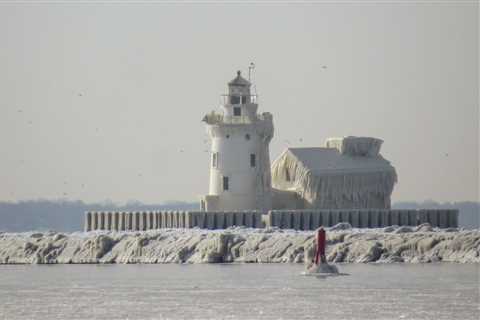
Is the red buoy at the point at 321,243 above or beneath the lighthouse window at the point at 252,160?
beneath

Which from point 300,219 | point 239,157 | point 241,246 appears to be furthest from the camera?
point 239,157

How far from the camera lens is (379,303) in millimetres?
53594

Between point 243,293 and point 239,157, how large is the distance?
28.1 meters

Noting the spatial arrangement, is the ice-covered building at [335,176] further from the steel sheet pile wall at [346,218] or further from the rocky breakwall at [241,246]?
the rocky breakwall at [241,246]

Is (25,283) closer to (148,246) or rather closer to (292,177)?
(148,246)

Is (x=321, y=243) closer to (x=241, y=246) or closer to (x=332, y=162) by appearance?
(x=241, y=246)

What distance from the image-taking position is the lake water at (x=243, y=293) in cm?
5144

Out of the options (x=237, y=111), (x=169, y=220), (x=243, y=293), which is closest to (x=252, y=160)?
(x=237, y=111)

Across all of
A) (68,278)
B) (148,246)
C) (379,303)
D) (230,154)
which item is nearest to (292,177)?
(230,154)

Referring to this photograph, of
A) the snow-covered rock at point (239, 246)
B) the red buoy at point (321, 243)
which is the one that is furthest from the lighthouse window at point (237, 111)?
the red buoy at point (321, 243)

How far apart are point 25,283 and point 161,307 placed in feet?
37.8

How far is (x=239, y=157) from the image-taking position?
8544 cm

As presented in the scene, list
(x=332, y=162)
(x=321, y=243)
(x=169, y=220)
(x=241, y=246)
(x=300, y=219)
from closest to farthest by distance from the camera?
1. (x=321, y=243)
2. (x=241, y=246)
3. (x=300, y=219)
4. (x=169, y=220)
5. (x=332, y=162)

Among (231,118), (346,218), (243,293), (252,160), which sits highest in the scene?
(231,118)
